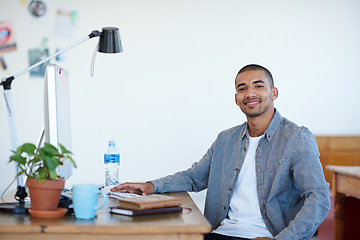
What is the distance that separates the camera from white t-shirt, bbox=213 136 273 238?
1.91 m

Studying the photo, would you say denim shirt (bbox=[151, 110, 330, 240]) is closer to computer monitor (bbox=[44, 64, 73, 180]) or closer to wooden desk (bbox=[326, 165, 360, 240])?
computer monitor (bbox=[44, 64, 73, 180])

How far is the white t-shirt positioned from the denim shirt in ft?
0.08

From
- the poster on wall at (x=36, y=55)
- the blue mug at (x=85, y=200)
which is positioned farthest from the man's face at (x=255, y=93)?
the poster on wall at (x=36, y=55)

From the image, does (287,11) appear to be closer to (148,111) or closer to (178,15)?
(178,15)

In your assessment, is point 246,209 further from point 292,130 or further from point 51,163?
point 51,163

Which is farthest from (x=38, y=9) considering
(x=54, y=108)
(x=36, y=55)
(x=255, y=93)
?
(x=54, y=108)

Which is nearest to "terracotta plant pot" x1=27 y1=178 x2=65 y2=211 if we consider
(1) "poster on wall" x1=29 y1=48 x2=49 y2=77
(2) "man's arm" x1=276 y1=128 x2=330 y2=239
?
(2) "man's arm" x1=276 y1=128 x2=330 y2=239

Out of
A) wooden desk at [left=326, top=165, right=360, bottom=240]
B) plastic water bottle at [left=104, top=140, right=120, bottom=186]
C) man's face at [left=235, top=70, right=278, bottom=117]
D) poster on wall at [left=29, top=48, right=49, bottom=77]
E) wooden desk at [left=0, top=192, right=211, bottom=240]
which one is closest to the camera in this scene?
wooden desk at [left=0, top=192, right=211, bottom=240]

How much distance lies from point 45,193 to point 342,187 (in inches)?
96.2

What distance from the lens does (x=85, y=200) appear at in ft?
4.61

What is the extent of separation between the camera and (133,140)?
15.3 ft

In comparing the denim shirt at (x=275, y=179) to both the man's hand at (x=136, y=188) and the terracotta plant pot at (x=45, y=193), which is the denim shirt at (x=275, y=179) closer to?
the man's hand at (x=136, y=188)

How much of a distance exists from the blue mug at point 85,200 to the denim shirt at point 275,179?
642mm

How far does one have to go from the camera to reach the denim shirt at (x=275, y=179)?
1.78 m
